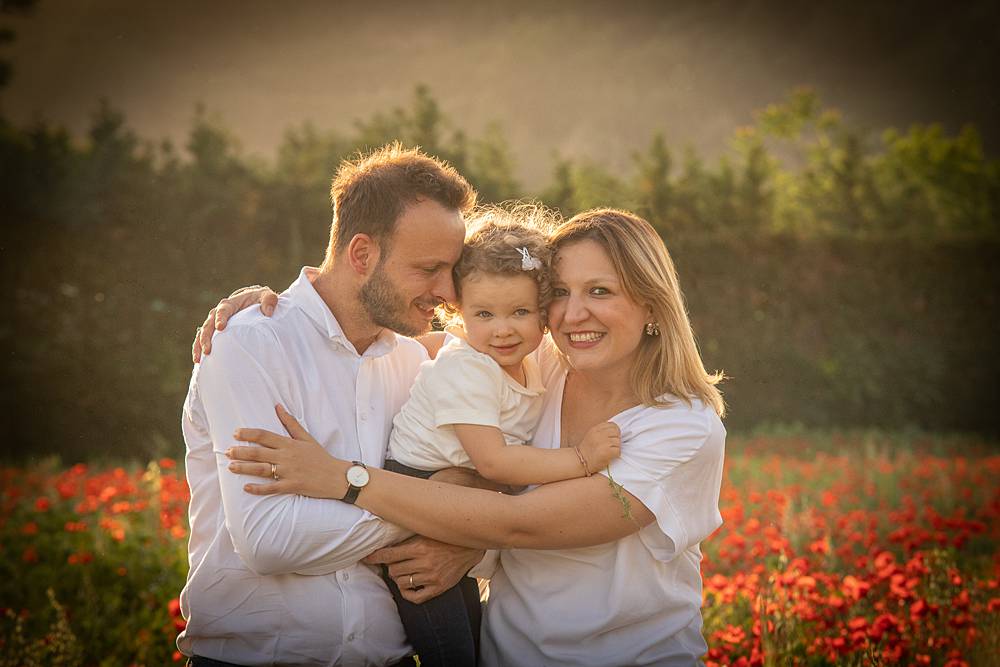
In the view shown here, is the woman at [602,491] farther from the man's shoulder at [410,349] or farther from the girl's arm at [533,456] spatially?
→ the man's shoulder at [410,349]

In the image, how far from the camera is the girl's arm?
9.52 ft

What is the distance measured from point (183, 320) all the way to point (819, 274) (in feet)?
29.2

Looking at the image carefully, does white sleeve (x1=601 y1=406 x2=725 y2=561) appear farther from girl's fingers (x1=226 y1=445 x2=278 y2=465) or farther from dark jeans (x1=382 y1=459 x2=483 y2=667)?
girl's fingers (x1=226 y1=445 x2=278 y2=465)

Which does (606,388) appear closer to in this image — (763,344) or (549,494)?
(549,494)

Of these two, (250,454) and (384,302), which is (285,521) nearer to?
(250,454)

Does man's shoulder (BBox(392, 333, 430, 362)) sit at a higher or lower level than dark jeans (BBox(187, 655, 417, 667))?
higher

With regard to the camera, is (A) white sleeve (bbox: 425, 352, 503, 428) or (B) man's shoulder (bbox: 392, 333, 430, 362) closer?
(A) white sleeve (bbox: 425, 352, 503, 428)

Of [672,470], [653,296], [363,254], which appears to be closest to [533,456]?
[672,470]

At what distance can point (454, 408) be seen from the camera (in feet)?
9.93

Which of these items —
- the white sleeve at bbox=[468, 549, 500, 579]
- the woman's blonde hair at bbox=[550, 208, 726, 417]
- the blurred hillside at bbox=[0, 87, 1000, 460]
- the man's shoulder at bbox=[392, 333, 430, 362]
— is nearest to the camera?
the woman's blonde hair at bbox=[550, 208, 726, 417]

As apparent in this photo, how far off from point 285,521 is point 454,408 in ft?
2.23

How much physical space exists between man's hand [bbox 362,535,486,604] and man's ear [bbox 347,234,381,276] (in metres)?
1.05

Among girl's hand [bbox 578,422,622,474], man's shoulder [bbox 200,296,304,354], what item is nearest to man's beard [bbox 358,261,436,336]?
man's shoulder [bbox 200,296,304,354]

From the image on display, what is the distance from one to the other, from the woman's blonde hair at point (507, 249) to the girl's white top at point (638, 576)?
0.61 metres
